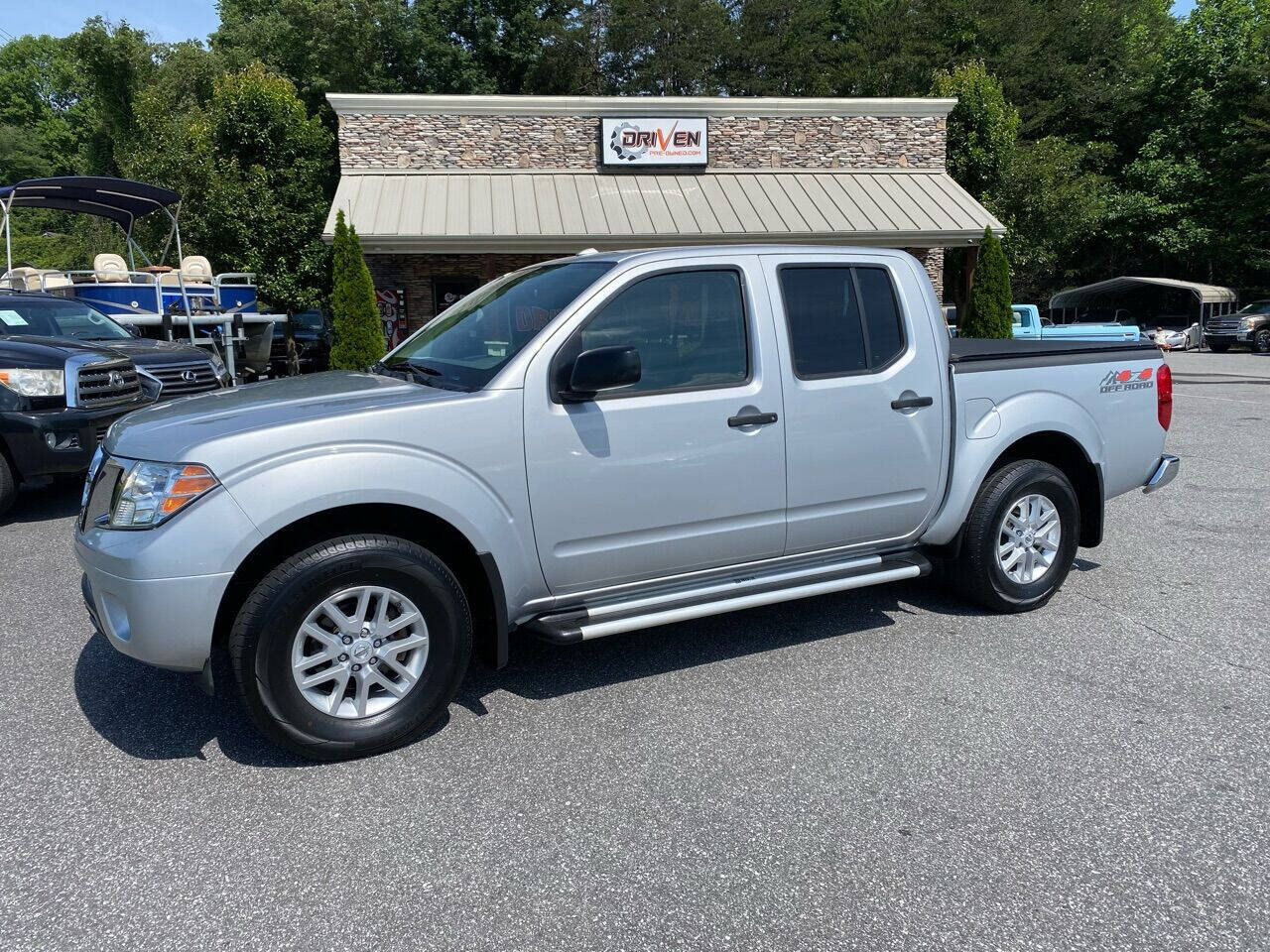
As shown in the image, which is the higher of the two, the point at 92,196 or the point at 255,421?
the point at 92,196

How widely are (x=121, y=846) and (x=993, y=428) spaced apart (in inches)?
165

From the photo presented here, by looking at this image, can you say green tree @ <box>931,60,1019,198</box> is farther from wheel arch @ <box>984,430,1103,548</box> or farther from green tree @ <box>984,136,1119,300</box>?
wheel arch @ <box>984,430,1103,548</box>

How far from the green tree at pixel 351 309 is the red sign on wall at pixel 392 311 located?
191 inches

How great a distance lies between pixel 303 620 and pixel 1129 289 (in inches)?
1634

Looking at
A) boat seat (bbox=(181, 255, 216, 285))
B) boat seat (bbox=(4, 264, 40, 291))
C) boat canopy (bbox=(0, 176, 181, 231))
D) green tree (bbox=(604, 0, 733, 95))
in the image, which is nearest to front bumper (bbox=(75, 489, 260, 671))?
boat canopy (bbox=(0, 176, 181, 231))

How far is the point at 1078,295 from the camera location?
129 feet

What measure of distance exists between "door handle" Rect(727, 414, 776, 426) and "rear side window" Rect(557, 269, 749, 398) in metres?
0.17

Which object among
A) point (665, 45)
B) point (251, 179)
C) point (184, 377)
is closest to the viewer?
point (184, 377)

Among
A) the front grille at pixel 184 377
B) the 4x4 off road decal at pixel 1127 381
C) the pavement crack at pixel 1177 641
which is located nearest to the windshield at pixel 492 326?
the 4x4 off road decal at pixel 1127 381

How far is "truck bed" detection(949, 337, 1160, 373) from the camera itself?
15.7 feet

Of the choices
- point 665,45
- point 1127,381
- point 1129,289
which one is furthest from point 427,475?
point 1129,289

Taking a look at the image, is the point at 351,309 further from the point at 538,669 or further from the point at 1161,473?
the point at 1161,473

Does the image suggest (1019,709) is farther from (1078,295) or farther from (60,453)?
(1078,295)

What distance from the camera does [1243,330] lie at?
30.7m
